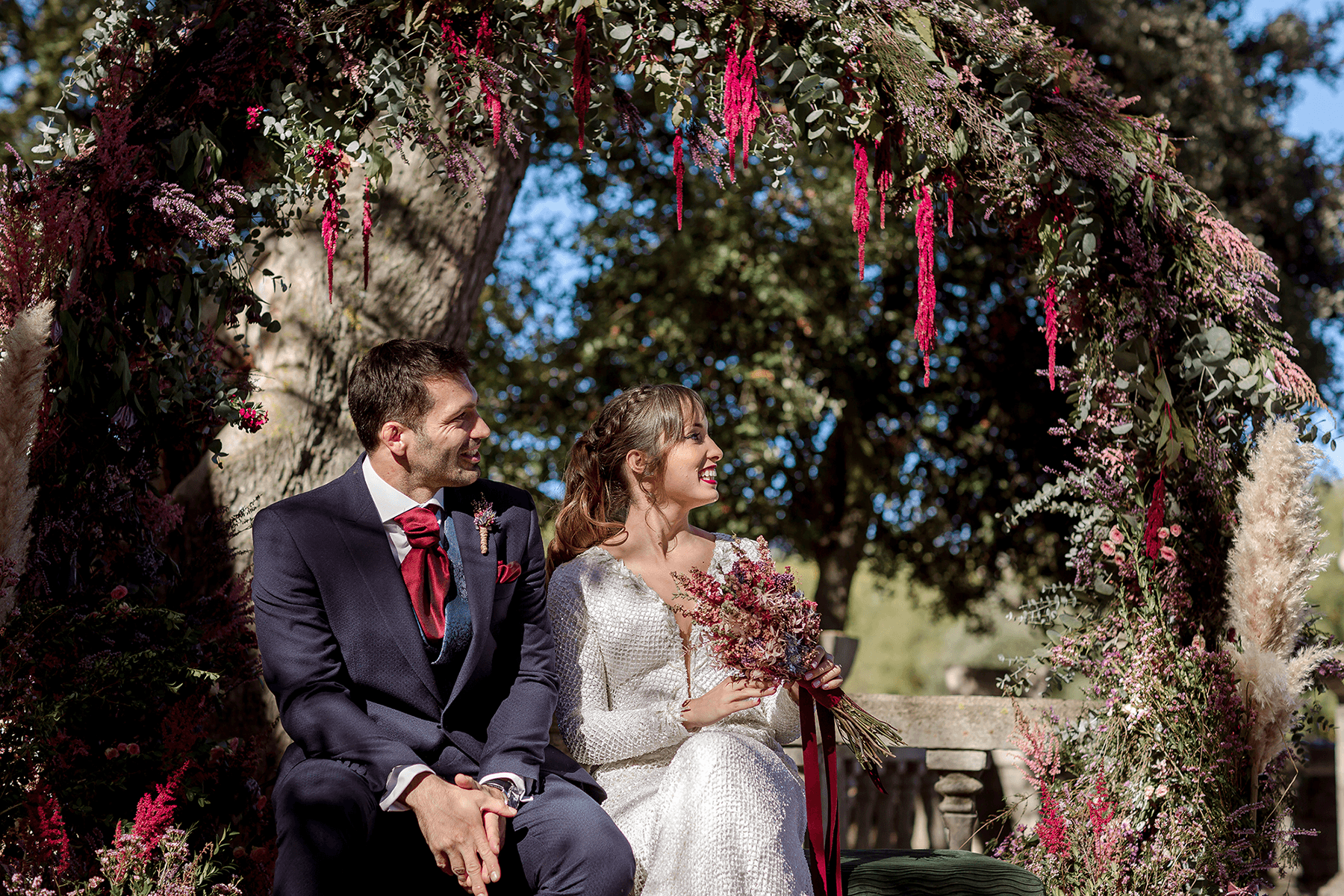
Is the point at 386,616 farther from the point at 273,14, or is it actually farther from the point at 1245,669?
the point at 1245,669

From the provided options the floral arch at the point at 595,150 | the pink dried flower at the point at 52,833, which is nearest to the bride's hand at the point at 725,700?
the floral arch at the point at 595,150

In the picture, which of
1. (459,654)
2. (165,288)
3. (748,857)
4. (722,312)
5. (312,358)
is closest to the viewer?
(748,857)

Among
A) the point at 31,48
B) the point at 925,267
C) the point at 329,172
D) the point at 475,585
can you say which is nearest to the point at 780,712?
the point at 475,585

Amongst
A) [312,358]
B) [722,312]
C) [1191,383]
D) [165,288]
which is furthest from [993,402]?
[165,288]

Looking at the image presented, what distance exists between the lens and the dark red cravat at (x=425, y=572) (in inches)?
121

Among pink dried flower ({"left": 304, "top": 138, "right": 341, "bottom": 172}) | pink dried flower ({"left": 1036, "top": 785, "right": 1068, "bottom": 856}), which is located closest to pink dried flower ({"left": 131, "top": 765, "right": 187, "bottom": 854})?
pink dried flower ({"left": 304, "top": 138, "right": 341, "bottom": 172})

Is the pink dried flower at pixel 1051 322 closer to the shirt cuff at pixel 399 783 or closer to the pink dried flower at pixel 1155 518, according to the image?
the pink dried flower at pixel 1155 518

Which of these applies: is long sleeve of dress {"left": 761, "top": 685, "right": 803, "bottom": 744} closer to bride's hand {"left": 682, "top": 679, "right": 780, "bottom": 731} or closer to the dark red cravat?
bride's hand {"left": 682, "top": 679, "right": 780, "bottom": 731}

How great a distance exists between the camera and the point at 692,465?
3.66m

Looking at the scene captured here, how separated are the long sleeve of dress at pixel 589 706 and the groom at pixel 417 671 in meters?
0.12

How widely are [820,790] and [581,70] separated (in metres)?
2.34

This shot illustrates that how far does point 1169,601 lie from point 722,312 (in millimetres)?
6116

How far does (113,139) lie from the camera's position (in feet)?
10.8

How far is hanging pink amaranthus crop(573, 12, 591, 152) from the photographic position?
346cm
